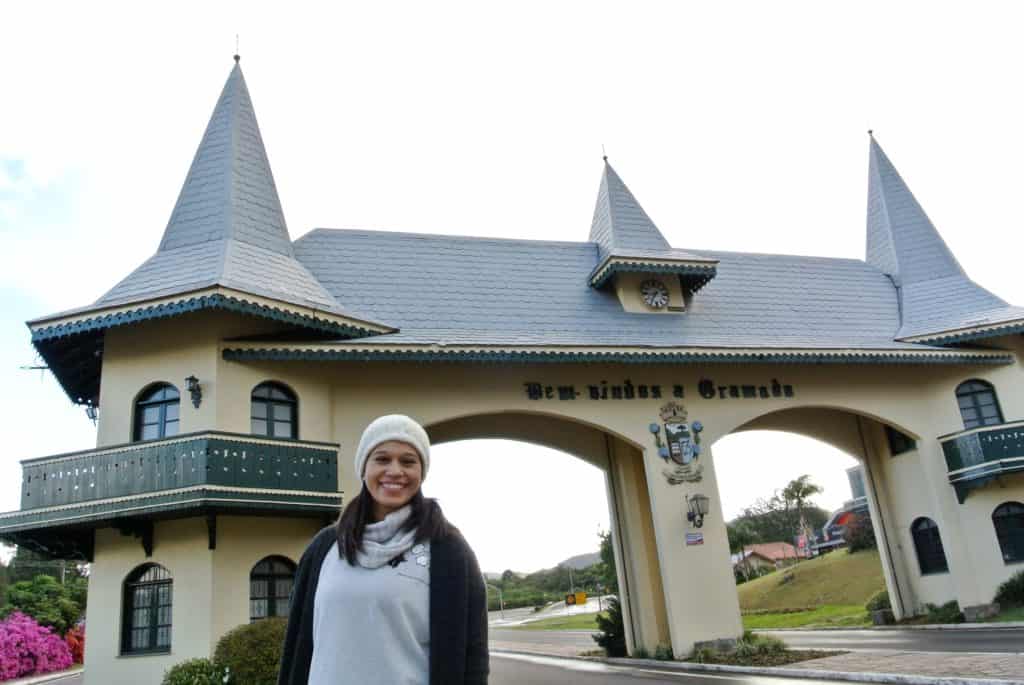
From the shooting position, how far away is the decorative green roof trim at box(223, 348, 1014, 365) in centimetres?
1508

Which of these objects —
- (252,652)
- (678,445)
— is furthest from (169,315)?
(678,445)

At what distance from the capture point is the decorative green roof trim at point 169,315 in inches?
552

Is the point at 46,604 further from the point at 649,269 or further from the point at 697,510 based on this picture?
the point at 649,269

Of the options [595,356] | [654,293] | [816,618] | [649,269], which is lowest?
[816,618]

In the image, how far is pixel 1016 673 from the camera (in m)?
10.4

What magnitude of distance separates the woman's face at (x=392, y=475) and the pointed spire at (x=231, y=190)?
582 inches

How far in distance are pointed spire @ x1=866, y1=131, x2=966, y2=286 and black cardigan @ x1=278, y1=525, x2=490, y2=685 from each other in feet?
79.6

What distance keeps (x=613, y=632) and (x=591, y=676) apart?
4.49 m

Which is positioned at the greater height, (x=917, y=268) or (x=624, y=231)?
(x=624, y=231)

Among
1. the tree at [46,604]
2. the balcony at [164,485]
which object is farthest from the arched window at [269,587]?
the tree at [46,604]

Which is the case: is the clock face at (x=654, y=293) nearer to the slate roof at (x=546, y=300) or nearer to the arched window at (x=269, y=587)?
the slate roof at (x=546, y=300)

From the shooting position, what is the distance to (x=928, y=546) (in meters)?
21.0

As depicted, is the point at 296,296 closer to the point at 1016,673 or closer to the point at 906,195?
the point at 1016,673

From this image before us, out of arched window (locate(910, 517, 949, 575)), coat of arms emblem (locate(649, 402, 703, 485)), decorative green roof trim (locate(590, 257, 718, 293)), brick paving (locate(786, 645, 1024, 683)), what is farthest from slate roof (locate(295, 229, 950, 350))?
brick paving (locate(786, 645, 1024, 683))
